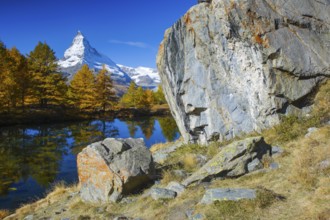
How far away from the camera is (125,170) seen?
13.0 m

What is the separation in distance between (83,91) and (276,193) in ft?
207

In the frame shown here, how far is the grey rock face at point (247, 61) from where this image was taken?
53.8 ft

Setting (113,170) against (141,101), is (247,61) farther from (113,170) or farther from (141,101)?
(141,101)

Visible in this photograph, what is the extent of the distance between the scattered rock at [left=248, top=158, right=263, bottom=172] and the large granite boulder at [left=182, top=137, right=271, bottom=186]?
0.25ft

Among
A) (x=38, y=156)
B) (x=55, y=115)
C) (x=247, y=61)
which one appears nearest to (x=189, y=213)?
(x=247, y=61)

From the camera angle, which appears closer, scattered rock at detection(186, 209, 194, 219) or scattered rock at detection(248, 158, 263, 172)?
scattered rock at detection(186, 209, 194, 219)

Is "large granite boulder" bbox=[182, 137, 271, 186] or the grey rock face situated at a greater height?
the grey rock face

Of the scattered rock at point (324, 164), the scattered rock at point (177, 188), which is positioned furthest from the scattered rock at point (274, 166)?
the scattered rock at point (177, 188)

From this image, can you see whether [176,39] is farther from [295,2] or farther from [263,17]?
[295,2]

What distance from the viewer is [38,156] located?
98.3ft

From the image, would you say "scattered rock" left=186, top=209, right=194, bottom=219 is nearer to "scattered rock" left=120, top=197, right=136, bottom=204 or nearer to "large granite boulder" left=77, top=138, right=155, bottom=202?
"scattered rock" left=120, top=197, right=136, bottom=204

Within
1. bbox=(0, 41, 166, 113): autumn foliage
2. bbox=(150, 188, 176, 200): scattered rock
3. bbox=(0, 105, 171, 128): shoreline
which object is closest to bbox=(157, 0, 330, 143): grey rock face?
bbox=(150, 188, 176, 200): scattered rock

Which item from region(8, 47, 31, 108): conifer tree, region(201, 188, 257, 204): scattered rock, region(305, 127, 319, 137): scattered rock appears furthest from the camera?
region(8, 47, 31, 108): conifer tree

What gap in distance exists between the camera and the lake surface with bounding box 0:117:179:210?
21.1m
